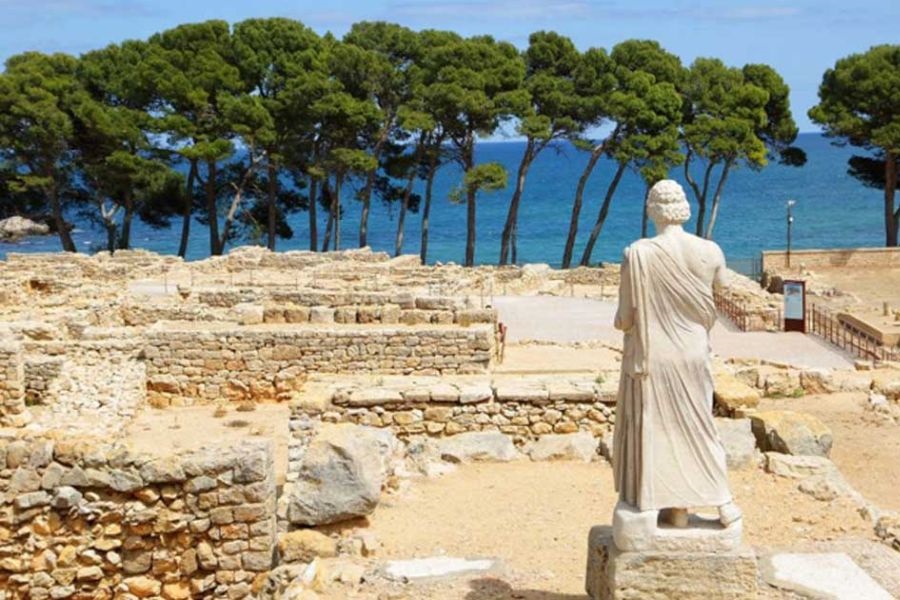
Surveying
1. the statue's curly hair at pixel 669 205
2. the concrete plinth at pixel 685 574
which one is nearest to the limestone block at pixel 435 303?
the statue's curly hair at pixel 669 205

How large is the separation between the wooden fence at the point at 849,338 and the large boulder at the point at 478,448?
12.8m

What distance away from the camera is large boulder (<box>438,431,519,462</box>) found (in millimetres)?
10930

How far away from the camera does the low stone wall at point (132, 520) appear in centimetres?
771

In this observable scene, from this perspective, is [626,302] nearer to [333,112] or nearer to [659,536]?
[659,536]

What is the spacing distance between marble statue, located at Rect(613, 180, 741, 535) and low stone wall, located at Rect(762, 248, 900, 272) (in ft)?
124

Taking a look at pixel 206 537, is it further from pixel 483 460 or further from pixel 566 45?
pixel 566 45

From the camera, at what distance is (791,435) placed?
35.8ft

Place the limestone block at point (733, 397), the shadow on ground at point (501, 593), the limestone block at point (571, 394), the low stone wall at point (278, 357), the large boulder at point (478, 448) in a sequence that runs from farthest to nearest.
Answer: the low stone wall at point (278, 357) < the limestone block at point (733, 397) < the limestone block at point (571, 394) < the large boulder at point (478, 448) < the shadow on ground at point (501, 593)

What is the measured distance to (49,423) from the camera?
14945 millimetres

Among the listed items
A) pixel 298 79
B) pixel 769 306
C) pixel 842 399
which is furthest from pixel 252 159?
pixel 842 399

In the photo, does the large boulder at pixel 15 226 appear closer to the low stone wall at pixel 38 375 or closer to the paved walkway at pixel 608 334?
the paved walkway at pixel 608 334

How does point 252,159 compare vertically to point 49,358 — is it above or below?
above

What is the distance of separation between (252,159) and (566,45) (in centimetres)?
1328

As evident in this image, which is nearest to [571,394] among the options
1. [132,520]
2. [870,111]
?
[132,520]
